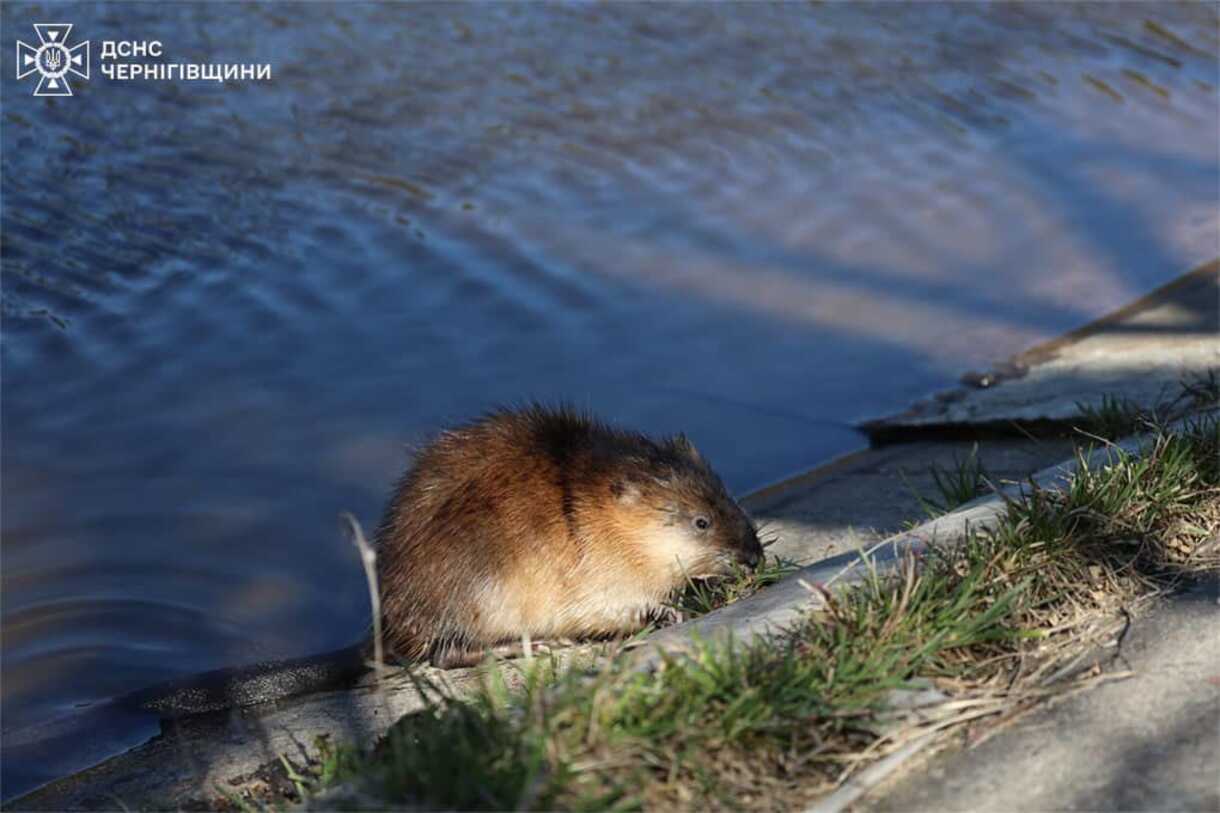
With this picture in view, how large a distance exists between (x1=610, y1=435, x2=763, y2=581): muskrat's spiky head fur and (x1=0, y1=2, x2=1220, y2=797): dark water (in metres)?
1.30

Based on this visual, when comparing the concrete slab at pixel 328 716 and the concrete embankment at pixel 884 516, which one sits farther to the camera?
the concrete slab at pixel 328 716

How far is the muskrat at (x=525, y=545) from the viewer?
193 inches

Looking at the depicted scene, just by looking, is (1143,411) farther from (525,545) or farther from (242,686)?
(242,686)

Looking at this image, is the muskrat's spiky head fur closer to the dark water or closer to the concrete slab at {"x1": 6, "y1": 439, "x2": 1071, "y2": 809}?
the concrete slab at {"x1": 6, "y1": 439, "x2": 1071, "y2": 809}

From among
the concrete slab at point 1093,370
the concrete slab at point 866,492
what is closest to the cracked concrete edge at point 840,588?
the concrete slab at point 866,492

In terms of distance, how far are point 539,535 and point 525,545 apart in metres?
0.06

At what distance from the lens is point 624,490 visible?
5105mm

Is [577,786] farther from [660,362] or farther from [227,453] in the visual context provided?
[660,362]

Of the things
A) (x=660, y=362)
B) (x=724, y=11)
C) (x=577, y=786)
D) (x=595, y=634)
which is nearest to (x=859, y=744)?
(x=577, y=786)

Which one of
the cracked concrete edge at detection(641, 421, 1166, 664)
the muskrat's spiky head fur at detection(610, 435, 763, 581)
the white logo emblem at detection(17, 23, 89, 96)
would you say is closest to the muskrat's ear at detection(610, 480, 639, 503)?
the muskrat's spiky head fur at detection(610, 435, 763, 581)

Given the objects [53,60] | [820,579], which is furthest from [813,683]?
[53,60]

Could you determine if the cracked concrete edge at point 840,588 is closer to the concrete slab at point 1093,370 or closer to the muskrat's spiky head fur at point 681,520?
the muskrat's spiky head fur at point 681,520

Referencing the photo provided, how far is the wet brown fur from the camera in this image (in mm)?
4906

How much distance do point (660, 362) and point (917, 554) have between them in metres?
3.81
